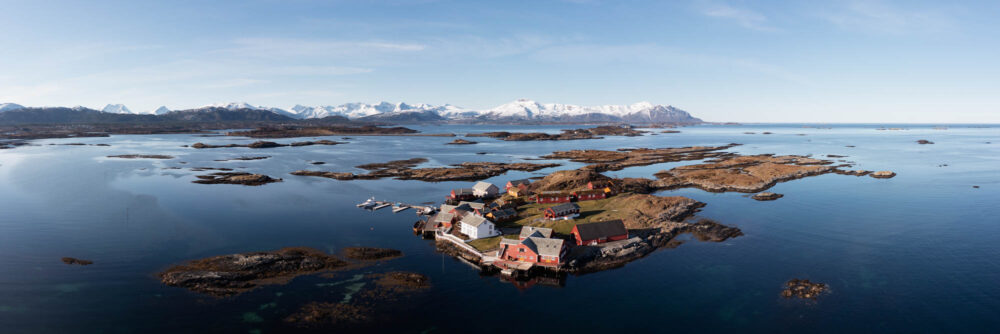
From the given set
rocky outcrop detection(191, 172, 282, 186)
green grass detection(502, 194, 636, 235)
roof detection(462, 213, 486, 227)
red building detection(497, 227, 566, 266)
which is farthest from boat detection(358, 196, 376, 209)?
rocky outcrop detection(191, 172, 282, 186)

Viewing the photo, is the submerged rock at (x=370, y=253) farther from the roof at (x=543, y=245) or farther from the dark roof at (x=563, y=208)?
the dark roof at (x=563, y=208)

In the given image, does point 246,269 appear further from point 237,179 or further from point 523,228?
point 237,179

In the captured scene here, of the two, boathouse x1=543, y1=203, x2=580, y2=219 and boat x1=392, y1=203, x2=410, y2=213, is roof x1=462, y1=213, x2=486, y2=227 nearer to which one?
boathouse x1=543, y1=203, x2=580, y2=219

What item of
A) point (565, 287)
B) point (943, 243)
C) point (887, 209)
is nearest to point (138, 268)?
point (565, 287)

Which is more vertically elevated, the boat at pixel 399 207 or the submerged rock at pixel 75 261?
the boat at pixel 399 207

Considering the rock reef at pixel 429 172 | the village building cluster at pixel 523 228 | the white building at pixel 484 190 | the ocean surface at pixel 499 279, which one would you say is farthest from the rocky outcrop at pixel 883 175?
the white building at pixel 484 190

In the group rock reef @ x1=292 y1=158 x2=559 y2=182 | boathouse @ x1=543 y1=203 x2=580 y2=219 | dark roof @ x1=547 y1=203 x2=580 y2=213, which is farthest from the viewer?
rock reef @ x1=292 y1=158 x2=559 y2=182

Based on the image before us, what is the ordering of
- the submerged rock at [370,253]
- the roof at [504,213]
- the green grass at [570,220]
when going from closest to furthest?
the submerged rock at [370,253] → the green grass at [570,220] → the roof at [504,213]

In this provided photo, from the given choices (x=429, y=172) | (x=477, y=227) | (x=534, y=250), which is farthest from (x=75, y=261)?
(x=429, y=172)
